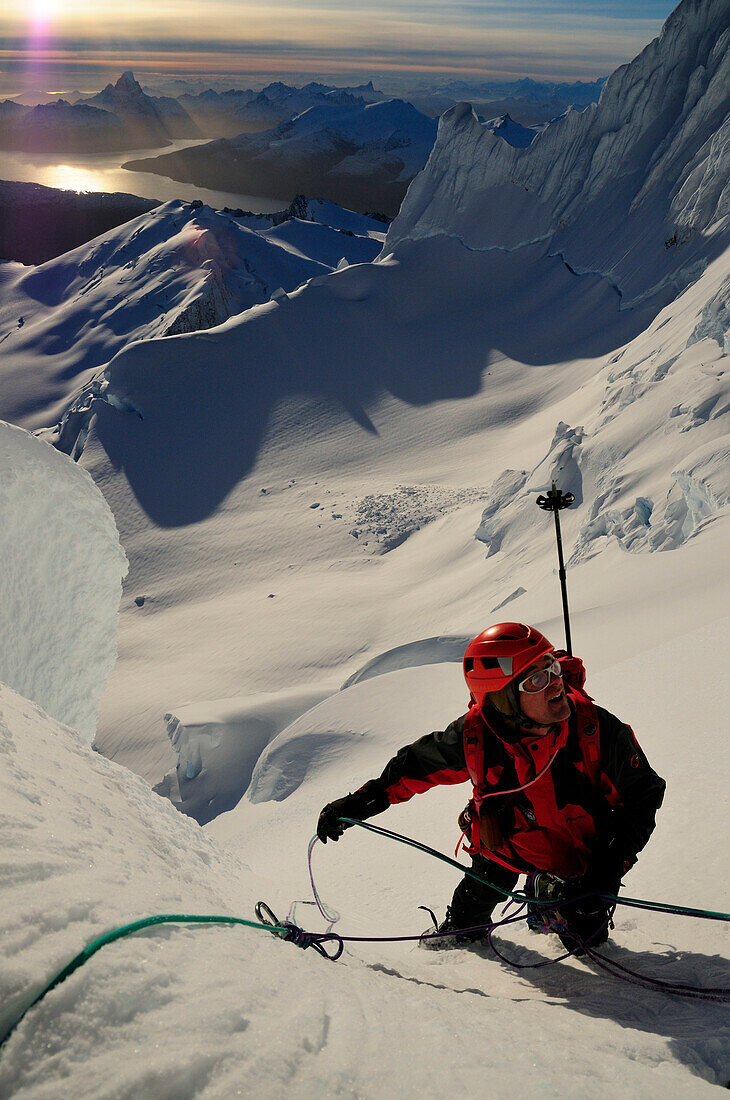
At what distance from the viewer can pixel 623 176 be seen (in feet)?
147

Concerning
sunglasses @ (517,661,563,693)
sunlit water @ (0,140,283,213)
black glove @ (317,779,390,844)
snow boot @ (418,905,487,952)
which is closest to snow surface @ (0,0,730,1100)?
snow boot @ (418,905,487,952)

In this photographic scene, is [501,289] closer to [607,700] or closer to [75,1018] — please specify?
[607,700]

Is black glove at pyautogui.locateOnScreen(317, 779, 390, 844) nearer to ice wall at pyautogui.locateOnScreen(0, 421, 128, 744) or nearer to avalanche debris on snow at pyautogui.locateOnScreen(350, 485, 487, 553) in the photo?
ice wall at pyautogui.locateOnScreen(0, 421, 128, 744)

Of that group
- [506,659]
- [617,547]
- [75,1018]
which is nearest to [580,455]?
[617,547]

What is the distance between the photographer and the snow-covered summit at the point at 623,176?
3844 centimetres

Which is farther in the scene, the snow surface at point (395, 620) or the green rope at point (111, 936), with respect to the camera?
the snow surface at point (395, 620)

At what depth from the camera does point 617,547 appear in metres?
14.3

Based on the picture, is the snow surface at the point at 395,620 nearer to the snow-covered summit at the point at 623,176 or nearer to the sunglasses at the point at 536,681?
the snow-covered summit at the point at 623,176

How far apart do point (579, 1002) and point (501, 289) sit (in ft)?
160

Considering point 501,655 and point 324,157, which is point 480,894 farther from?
point 324,157

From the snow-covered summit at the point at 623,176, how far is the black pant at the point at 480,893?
39451mm

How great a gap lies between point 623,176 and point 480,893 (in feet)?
165

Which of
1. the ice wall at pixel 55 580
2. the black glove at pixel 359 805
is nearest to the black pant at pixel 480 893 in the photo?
the black glove at pixel 359 805

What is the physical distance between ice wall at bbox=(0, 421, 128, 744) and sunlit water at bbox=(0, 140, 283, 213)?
399ft
